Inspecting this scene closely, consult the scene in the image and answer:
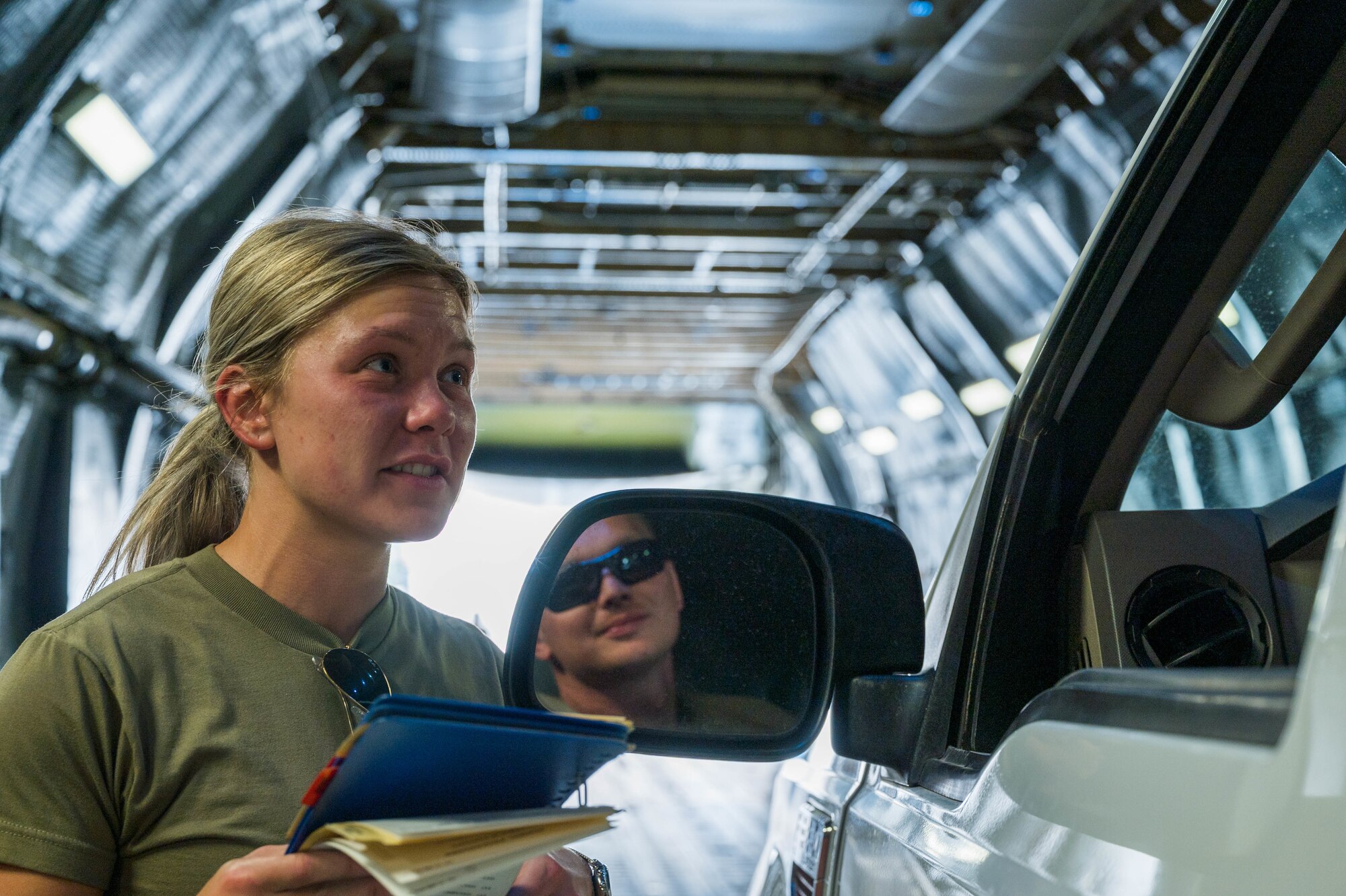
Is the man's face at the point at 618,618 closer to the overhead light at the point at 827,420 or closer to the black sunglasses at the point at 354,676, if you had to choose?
the black sunglasses at the point at 354,676

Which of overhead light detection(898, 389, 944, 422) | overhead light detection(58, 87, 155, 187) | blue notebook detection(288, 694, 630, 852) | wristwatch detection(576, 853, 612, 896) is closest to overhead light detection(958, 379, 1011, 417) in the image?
overhead light detection(898, 389, 944, 422)

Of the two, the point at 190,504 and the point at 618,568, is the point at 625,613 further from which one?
the point at 190,504

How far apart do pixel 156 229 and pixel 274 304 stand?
5.17 m

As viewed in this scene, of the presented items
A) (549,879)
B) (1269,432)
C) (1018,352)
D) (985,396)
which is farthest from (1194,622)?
(985,396)

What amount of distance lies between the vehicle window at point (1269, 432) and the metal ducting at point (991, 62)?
183 inches

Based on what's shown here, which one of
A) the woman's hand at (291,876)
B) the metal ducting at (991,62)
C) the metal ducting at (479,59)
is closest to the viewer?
the woman's hand at (291,876)

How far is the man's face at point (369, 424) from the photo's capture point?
1.34 metres

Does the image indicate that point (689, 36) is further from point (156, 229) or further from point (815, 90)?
point (156, 229)

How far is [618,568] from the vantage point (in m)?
1.11

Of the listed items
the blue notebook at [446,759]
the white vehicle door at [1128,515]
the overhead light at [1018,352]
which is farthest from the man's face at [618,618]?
the overhead light at [1018,352]

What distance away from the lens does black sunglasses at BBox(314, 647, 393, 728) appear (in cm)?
127

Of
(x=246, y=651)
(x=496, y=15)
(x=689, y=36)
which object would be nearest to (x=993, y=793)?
(x=246, y=651)

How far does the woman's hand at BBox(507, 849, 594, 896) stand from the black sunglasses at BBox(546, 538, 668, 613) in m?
0.32

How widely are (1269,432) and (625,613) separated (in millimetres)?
904
